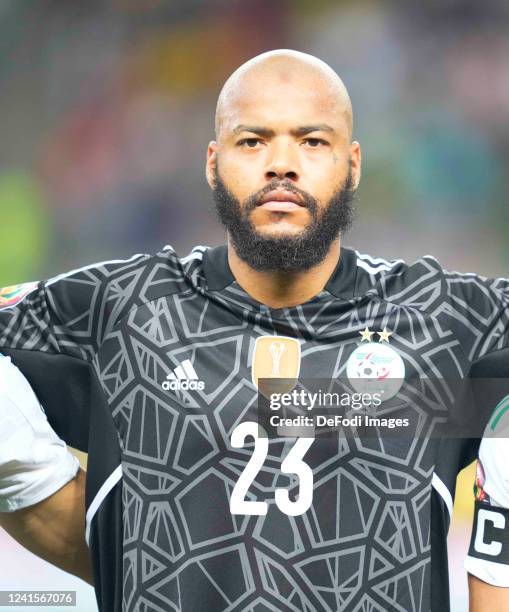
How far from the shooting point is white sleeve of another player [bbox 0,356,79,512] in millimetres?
2045

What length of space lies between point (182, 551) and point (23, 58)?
3913 mm

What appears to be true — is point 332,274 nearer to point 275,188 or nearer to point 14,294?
point 275,188

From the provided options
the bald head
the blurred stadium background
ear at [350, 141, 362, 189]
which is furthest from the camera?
the blurred stadium background

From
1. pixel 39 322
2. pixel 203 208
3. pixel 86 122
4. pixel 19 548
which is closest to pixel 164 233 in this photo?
pixel 203 208

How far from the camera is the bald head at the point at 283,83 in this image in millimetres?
2066

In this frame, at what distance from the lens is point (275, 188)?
79.3 inches

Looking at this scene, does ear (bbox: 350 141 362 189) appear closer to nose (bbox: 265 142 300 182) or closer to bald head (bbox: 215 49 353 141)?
bald head (bbox: 215 49 353 141)

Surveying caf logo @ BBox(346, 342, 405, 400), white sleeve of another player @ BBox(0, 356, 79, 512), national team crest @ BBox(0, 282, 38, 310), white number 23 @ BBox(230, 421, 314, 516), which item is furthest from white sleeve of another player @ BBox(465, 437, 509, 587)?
national team crest @ BBox(0, 282, 38, 310)

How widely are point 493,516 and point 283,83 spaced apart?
3.05 feet

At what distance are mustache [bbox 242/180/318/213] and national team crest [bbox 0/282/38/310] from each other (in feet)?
1.55

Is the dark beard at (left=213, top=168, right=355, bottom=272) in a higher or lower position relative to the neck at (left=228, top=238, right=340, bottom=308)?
higher

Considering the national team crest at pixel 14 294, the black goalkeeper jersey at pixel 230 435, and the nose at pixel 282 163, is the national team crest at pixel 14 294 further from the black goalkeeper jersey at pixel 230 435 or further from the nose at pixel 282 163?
the nose at pixel 282 163

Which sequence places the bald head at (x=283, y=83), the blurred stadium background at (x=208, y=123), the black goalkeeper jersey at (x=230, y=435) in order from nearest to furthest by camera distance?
the black goalkeeper jersey at (x=230, y=435), the bald head at (x=283, y=83), the blurred stadium background at (x=208, y=123)

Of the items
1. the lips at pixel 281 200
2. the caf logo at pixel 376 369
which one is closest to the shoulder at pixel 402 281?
the caf logo at pixel 376 369
